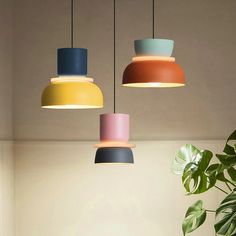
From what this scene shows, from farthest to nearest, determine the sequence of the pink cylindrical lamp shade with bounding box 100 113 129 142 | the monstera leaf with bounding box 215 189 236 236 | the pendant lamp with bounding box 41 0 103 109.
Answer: the pink cylindrical lamp shade with bounding box 100 113 129 142
the monstera leaf with bounding box 215 189 236 236
the pendant lamp with bounding box 41 0 103 109

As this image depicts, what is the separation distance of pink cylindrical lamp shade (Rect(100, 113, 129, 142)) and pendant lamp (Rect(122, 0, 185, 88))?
1.06 feet

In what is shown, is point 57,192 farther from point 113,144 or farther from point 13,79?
point 113,144

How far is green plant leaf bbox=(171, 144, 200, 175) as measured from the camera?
3973 mm

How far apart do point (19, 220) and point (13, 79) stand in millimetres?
915

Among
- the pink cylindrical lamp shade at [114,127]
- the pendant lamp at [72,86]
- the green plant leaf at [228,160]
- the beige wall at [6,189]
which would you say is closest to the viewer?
the pendant lamp at [72,86]

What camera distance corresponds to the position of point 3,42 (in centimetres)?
443

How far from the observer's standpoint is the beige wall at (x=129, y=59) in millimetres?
4410

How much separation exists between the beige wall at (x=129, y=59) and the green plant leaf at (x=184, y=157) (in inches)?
17.3

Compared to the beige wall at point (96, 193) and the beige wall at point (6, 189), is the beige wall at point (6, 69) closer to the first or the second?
the beige wall at point (6, 189)

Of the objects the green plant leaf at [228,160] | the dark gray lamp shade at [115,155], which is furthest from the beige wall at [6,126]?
the green plant leaf at [228,160]

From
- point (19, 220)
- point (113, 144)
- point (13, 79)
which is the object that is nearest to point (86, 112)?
point (13, 79)

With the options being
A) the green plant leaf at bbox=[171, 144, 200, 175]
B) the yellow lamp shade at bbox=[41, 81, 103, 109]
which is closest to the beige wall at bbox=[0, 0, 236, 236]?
the green plant leaf at bbox=[171, 144, 200, 175]

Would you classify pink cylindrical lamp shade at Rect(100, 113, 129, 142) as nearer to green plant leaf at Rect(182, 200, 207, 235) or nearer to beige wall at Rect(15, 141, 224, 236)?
green plant leaf at Rect(182, 200, 207, 235)

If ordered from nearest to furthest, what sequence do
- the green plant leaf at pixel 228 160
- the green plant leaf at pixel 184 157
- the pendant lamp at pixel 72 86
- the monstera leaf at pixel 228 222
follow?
1. the pendant lamp at pixel 72 86
2. the monstera leaf at pixel 228 222
3. the green plant leaf at pixel 228 160
4. the green plant leaf at pixel 184 157
